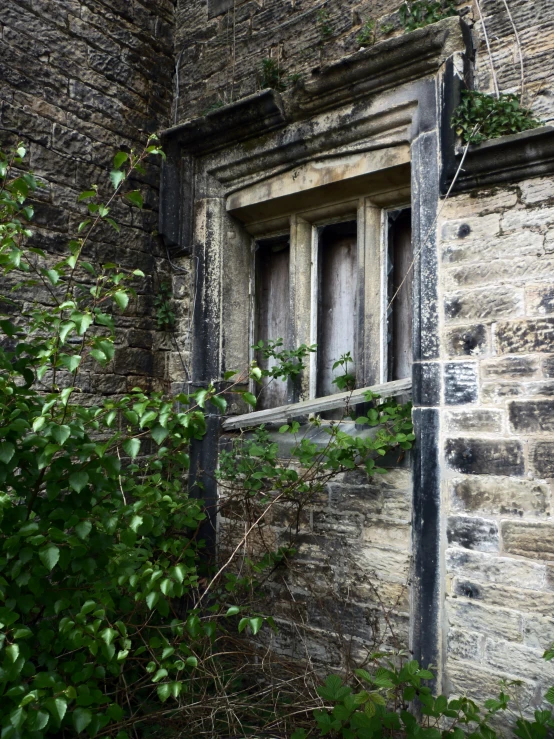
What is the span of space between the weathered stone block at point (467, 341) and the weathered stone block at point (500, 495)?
0.54 meters

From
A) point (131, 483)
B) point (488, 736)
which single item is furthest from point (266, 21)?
point (488, 736)

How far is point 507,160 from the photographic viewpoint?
97.0 inches

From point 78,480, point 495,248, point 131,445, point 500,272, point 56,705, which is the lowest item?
point 56,705

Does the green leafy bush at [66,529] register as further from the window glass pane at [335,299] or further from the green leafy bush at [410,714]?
the window glass pane at [335,299]

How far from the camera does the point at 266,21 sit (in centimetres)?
347

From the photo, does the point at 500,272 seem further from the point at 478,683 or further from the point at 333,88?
the point at 478,683

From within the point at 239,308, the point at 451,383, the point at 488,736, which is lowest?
the point at 488,736

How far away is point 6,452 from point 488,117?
91.3 inches

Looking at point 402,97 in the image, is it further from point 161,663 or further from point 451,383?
point 161,663

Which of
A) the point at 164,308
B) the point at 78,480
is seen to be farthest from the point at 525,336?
the point at 164,308

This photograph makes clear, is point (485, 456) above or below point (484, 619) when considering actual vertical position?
above

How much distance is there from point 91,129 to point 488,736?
355 centimetres

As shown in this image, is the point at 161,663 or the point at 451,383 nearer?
the point at 161,663

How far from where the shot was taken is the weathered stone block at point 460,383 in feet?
8.36
